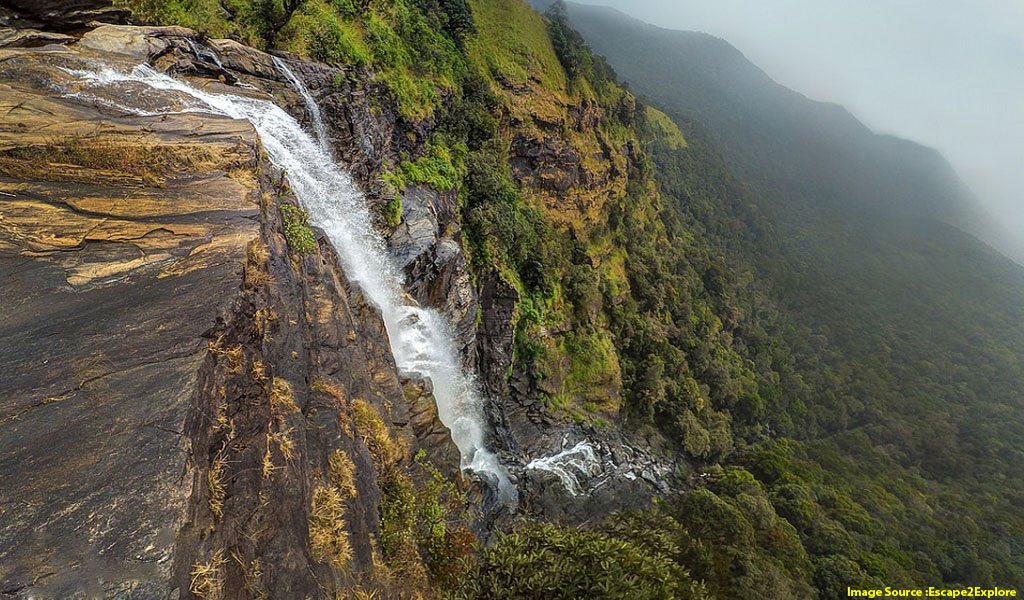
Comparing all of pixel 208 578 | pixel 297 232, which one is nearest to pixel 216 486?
pixel 208 578

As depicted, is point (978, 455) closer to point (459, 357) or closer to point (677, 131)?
point (677, 131)

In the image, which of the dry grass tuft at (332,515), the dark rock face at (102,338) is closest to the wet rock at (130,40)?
the dark rock face at (102,338)

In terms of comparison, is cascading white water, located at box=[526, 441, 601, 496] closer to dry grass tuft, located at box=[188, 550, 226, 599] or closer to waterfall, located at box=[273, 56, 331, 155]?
waterfall, located at box=[273, 56, 331, 155]

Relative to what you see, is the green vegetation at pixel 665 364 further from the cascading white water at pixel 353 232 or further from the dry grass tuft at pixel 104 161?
the cascading white water at pixel 353 232

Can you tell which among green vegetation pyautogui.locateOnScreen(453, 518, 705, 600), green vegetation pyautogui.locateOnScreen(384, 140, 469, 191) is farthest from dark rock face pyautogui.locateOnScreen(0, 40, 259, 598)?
green vegetation pyautogui.locateOnScreen(384, 140, 469, 191)

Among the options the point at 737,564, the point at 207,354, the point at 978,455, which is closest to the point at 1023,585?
the point at 978,455

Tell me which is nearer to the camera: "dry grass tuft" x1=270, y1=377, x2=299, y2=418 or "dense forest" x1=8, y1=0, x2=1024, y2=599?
"dry grass tuft" x1=270, y1=377, x2=299, y2=418
